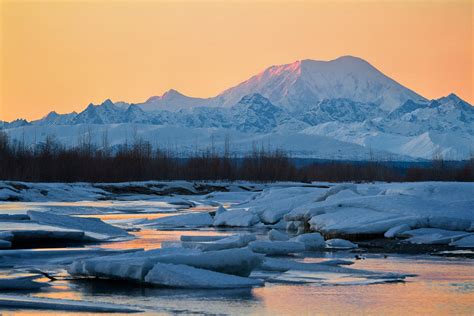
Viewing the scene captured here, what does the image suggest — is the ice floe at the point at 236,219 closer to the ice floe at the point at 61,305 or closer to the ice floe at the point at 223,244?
the ice floe at the point at 223,244

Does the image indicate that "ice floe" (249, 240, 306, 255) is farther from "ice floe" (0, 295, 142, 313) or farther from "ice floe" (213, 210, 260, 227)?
"ice floe" (213, 210, 260, 227)

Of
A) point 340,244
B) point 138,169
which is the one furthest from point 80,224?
point 138,169

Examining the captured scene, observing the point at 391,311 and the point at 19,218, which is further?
the point at 19,218

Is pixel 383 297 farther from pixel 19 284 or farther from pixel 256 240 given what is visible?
pixel 256 240

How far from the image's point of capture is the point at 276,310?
10203mm

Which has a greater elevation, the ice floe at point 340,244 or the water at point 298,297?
the ice floe at point 340,244

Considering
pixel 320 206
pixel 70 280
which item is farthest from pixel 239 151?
pixel 70 280

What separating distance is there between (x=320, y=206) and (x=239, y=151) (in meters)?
111

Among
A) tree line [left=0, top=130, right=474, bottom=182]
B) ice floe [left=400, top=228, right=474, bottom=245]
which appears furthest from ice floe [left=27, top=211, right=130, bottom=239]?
tree line [left=0, top=130, right=474, bottom=182]

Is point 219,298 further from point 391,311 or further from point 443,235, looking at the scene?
point 443,235

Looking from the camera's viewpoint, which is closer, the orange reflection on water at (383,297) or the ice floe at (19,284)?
the orange reflection on water at (383,297)

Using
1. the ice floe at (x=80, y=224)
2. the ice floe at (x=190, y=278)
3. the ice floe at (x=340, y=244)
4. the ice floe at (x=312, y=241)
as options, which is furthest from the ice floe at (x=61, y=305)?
the ice floe at (x=80, y=224)

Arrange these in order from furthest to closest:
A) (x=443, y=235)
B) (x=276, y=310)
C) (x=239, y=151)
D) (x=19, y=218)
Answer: (x=239, y=151), (x=19, y=218), (x=443, y=235), (x=276, y=310)

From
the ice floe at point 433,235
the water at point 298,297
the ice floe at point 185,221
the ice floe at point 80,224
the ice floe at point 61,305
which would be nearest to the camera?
the ice floe at point 61,305
